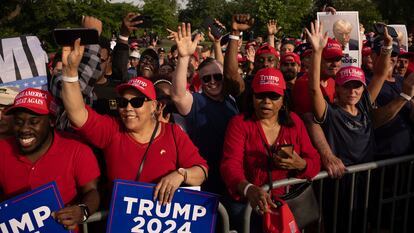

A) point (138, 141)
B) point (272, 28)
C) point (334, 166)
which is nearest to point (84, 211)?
point (138, 141)

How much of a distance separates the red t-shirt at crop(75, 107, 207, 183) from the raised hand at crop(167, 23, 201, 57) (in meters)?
A: 0.75

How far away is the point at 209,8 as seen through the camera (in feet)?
443

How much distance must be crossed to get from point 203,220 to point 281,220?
549mm

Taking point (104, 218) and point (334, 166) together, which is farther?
point (334, 166)

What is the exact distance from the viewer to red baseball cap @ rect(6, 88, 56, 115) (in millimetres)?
2863

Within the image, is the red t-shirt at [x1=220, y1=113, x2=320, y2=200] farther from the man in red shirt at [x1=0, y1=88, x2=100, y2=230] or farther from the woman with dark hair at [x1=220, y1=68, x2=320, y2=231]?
the man in red shirt at [x1=0, y1=88, x2=100, y2=230]

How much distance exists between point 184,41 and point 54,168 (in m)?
1.46

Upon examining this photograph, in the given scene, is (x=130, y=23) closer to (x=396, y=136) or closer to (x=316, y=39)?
(x=316, y=39)

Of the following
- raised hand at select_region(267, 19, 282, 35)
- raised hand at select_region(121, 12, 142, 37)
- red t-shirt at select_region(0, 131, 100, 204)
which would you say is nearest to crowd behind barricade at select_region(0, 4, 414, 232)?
red t-shirt at select_region(0, 131, 100, 204)

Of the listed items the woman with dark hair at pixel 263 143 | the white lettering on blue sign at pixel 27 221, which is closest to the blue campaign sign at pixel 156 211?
the woman with dark hair at pixel 263 143

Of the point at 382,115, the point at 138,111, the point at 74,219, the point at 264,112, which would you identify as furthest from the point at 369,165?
the point at 74,219

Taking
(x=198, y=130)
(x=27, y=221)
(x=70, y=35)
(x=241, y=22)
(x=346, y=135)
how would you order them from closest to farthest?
(x=27, y=221) < (x=70, y=35) < (x=346, y=135) < (x=198, y=130) < (x=241, y=22)

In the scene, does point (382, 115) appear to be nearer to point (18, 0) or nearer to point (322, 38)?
point (322, 38)

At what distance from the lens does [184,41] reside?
3537 mm
